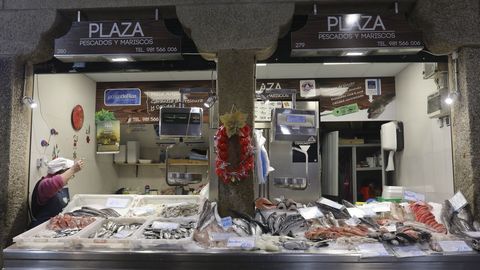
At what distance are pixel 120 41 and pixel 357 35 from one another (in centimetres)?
200

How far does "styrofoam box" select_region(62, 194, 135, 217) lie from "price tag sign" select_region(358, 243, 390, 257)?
2290mm

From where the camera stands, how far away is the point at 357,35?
3.10 meters

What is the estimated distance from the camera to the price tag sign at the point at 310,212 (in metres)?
3.21

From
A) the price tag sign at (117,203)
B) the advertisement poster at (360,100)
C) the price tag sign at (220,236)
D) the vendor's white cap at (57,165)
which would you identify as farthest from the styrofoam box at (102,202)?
the advertisement poster at (360,100)

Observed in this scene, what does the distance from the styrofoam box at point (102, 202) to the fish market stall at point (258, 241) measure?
0.49 meters

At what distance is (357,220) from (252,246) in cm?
106

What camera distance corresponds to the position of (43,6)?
3.36 m

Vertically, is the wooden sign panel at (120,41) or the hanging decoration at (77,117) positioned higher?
the wooden sign panel at (120,41)

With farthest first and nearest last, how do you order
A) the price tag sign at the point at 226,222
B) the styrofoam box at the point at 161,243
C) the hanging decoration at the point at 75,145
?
the hanging decoration at the point at 75,145 → the price tag sign at the point at 226,222 → the styrofoam box at the point at 161,243

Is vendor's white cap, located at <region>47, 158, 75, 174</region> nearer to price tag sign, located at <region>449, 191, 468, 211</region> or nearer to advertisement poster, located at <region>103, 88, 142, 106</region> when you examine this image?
advertisement poster, located at <region>103, 88, 142, 106</region>

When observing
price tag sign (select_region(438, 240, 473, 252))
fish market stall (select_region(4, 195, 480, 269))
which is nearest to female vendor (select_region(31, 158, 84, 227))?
fish market stall (select_region(4, 195, 480, 269))

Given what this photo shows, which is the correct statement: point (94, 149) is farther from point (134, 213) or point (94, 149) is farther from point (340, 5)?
point (340, 5)

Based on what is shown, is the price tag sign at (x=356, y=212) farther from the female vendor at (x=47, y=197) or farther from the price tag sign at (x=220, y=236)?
the female vendor at (x=47, y=197)

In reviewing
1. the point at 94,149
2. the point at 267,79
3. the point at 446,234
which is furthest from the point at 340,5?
the point at 94,149
